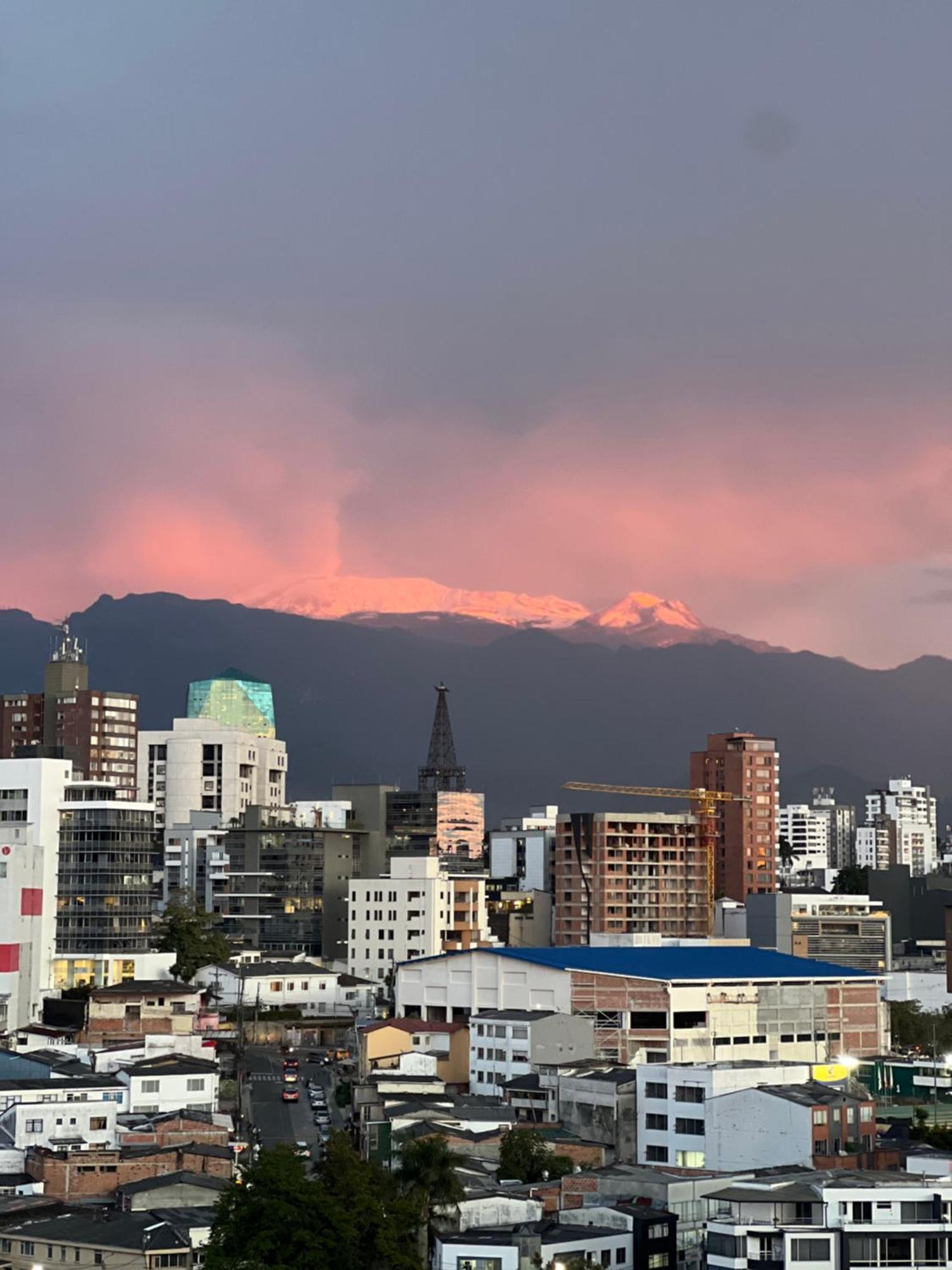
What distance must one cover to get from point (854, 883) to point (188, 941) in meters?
59.9

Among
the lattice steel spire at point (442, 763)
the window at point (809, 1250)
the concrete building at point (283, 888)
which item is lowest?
the window at point (809, 1250)

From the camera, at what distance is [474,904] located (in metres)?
99.5

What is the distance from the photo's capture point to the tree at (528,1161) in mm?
48625

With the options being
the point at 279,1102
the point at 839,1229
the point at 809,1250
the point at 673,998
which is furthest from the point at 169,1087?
the point at 839,1229

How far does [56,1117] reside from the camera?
54.4 meters

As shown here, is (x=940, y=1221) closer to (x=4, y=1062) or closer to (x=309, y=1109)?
(x=309, y=1109)

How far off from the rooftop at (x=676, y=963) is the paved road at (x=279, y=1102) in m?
6.87

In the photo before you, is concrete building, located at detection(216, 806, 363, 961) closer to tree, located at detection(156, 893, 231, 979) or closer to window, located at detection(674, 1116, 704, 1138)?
tree, located at detection(156, 893, 231, 979)

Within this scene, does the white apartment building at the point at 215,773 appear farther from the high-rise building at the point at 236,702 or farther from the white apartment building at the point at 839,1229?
the white apartment building at the point at 839,1229

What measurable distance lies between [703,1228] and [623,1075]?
14.7 metres

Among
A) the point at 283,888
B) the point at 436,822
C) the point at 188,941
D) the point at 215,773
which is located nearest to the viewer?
the point at 188,941

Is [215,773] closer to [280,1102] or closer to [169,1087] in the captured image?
[280,1102]

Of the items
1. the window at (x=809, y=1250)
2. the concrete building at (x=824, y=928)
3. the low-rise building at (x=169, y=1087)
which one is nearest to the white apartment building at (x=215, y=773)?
the concrete building at (x=824, y=928)

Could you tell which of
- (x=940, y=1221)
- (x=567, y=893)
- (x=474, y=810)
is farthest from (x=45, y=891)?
(x=474, y=810)
